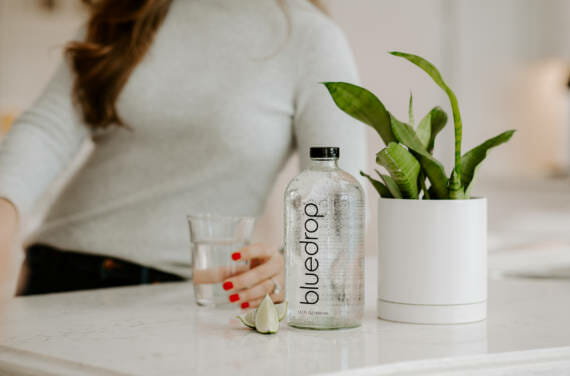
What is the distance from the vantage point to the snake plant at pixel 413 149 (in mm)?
693

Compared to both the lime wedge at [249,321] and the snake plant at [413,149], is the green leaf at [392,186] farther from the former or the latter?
the lime wedge at [249,321]

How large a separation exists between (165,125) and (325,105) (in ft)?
1.01

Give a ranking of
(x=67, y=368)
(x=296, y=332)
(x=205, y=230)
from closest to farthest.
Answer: (x=67, y=368) → (x=296, y=332) → (x=205, y=230)

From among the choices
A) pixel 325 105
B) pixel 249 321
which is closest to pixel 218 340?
pixel 249 321

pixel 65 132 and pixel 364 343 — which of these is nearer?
pixel 364 343

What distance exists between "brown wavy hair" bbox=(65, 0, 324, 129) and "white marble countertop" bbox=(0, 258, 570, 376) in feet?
1.54

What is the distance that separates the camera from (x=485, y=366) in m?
0.59

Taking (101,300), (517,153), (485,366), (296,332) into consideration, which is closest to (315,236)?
(296,332)

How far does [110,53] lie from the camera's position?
124cm

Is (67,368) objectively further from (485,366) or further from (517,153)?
(517,153)

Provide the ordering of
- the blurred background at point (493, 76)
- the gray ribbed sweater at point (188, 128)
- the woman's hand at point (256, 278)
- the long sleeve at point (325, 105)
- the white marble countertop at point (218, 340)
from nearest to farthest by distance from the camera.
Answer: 1. the white marble countertop at point (218, 340)
2. the woman's hand at point (256, 278)
3. the long sleeve at point (325, 105)
4. the gray ribbed sweater at point (188, 128)
5. the blurred background at point (493, 76)

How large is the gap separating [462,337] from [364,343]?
0.34 feet

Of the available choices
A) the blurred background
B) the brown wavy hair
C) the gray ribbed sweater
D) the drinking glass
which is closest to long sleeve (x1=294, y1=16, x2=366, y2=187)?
the gray ribbed sweater

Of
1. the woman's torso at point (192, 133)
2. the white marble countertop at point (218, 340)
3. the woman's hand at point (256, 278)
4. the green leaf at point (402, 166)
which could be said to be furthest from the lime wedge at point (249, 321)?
the woman's torso at point (192, 133)
